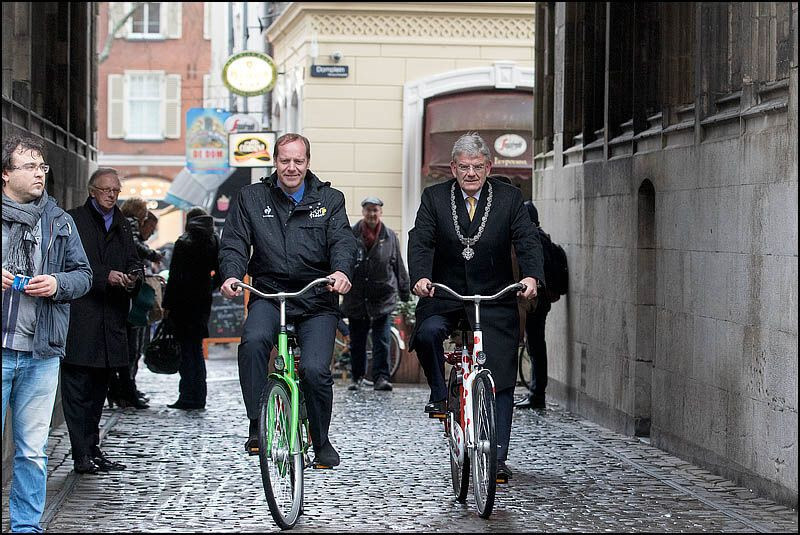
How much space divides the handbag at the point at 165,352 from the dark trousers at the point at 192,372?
0.09 metres

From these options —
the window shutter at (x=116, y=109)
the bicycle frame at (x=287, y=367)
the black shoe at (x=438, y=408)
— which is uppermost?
the window shutter at (x=116, y=109)

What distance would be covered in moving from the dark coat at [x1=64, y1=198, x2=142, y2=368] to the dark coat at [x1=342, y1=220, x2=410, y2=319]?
569 cm

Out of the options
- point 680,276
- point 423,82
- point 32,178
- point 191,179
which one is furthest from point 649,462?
point 191,179

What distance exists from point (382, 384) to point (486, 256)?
714 centimetres

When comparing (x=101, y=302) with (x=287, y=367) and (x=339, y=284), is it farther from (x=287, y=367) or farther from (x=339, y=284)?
(x=339, y=284)

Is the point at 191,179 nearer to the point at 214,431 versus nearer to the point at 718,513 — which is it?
the point at 214,431

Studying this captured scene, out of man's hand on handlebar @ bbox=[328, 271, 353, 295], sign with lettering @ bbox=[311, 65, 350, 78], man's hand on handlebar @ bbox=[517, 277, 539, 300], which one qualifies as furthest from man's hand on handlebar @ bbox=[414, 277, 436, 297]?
sign with lettering @ bbox=[311, 65, 350, 78]

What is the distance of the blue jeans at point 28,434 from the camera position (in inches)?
281

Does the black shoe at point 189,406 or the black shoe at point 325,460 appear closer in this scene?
the black shoe at point 325,460

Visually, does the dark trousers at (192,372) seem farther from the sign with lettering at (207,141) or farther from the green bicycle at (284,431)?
the sign with lettering at (207,141)

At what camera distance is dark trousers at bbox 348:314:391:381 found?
16.1 m

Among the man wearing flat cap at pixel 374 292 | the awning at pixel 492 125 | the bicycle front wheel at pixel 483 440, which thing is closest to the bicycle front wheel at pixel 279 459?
the bicycle front wheel at pixel 483 440

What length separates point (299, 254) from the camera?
324 inches

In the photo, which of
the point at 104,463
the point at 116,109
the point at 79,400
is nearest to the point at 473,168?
the point at 79,400
